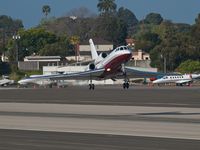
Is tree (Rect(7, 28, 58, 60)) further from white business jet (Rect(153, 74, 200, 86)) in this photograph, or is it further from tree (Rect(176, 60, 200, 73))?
white business jet (Rect(153, 74, 200, 86))

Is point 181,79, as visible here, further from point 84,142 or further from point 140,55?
point 84,142

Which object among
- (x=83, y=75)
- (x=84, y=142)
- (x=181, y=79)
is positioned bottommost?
(x=84, y=142)

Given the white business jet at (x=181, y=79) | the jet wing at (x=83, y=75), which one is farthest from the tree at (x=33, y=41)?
the jet wing at (x=83, y=75)

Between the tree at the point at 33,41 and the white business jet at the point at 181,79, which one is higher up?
the tree at the point at 33,41

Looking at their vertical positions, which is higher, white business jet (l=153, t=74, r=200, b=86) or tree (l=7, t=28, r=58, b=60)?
tree (l=7, t=28, r=58, b=60)

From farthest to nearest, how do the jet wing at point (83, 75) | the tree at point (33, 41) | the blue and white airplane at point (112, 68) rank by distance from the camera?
1. the tree at point (33, 41)
2. the jet wing at point (83, 75)
3. the blue and white airplane at point (112, 68)

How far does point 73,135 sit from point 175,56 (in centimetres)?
11432

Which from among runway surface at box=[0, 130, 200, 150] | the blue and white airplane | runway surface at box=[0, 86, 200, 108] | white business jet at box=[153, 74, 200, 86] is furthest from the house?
runway surface at box=[0, 130, 200, 150]

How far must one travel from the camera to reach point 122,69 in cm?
7481

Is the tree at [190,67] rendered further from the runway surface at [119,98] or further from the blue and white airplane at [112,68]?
the runway surface at [119,98]

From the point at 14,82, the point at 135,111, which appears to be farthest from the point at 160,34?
the point at 135,111

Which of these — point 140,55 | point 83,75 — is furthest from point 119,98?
point 140,55

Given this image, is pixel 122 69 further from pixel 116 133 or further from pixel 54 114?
pixel 116 133

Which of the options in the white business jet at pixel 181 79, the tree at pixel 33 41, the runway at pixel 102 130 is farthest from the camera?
the tree at pixel 33 41
